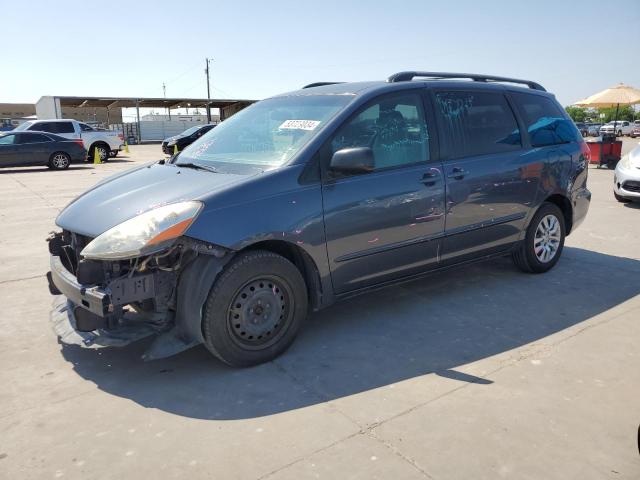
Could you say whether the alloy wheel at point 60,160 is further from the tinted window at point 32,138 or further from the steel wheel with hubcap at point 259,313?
the steel wheel with hubcap at point 259,313

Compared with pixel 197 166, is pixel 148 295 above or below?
below

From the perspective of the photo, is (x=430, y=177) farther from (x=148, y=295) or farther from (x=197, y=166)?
(x=148, y=295)

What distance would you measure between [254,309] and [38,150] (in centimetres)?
1738

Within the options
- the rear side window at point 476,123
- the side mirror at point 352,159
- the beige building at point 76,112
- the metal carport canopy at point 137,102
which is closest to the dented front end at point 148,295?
the side mirror at point 352,159

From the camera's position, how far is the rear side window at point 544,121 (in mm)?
4887

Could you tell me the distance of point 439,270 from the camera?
4289 millimetres

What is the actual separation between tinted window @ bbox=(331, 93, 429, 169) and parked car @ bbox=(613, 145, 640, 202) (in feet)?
22.2

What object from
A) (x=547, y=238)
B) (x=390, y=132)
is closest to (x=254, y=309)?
(x=390, y=132)

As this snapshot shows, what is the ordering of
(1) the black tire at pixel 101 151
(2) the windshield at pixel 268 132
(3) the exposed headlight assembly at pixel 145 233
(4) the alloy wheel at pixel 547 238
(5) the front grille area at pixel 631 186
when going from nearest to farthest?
(3) the exposed headlight assembly at pixel 145 233 < (2) the windshield at pixel 268 132 < (4) the alloy wheel at pixel 547 238 < (5) the front grille area at pixel 631 186 < (1) the black tire at pixel 101 151

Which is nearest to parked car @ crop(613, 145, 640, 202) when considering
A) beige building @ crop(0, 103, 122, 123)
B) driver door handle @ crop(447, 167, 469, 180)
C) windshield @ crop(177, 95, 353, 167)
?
driver door handle @ crop(447, 167, 469, 180)

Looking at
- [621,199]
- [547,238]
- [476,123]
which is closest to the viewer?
[476,123]

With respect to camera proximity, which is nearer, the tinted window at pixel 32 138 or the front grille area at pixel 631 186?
the front grille area at pixel 631 186

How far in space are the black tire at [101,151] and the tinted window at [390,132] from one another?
66.5ft

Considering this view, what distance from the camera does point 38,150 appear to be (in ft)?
57.8
